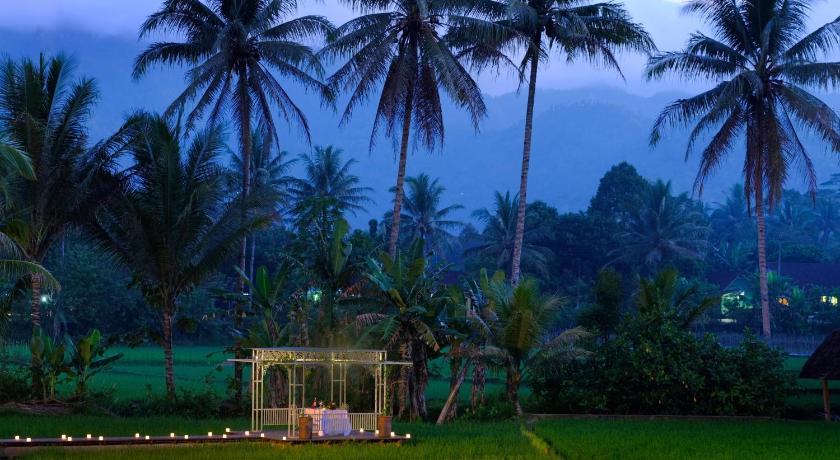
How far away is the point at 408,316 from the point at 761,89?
14898mm

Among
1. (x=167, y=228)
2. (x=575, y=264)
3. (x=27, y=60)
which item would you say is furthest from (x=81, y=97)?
(x=575, y=264)

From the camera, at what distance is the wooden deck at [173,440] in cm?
1903

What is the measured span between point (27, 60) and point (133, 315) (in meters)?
29.0

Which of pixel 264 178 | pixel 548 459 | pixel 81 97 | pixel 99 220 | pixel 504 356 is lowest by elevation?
pixel 548 459

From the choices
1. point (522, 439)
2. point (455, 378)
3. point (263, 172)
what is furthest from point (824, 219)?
point (522, 439)

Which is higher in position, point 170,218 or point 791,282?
point 791,282

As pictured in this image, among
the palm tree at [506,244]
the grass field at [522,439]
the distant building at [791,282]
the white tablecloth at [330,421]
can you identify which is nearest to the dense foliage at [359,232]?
the grass field at [522,439]

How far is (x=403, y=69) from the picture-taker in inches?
1209

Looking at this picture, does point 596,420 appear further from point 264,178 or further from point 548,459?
point 264,178

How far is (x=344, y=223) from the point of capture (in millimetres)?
27578

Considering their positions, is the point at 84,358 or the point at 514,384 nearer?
the point at 84,358

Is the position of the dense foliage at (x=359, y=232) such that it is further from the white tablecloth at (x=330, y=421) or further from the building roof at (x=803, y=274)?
the building roof at (x=803, y=274)

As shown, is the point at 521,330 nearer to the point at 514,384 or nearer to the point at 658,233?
the point at 514,384

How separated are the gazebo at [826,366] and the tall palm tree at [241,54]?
1627 centimetres
